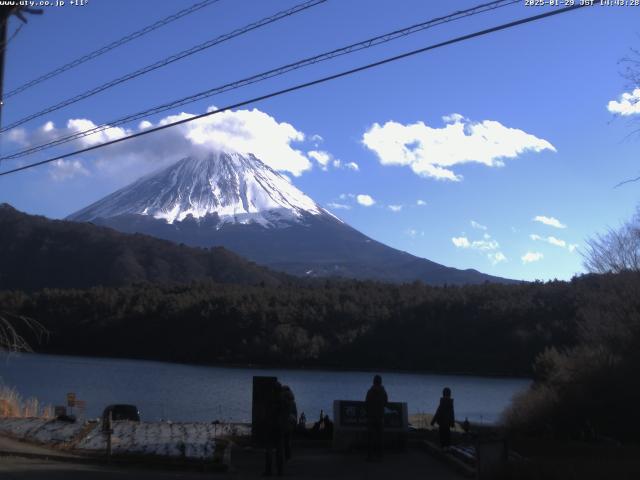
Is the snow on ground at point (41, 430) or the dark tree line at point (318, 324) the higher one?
the dark tree line at point (318, 324)

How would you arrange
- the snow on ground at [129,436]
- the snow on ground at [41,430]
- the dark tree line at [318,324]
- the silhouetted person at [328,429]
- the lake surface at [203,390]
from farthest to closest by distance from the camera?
the dark tree line at [318,324], the lake surface at [203,390], the silhouetted person at [328,429], the snow on ground at [41,430], the snow on ground at [129,436]

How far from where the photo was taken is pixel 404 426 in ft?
55.9

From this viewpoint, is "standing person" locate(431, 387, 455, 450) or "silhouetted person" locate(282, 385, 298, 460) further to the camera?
"standing person" locate(431, 387, 455, 450)

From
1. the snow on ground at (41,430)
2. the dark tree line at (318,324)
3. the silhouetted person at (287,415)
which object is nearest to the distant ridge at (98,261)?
the dark tree line at (318,324)

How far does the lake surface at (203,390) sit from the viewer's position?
126 feet

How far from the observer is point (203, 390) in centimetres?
4819

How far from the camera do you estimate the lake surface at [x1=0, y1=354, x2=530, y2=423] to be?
38.3 m

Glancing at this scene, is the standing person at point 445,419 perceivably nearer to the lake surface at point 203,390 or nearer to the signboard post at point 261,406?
the signboard post at point 261,406

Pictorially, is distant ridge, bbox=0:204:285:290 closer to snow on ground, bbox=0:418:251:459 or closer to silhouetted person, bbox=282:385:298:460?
snow on ground, bbox=0:418:251:459

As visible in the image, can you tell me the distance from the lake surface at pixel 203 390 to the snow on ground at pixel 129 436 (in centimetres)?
1419

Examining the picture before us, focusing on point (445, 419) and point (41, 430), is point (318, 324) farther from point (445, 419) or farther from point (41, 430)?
point (445, 419)

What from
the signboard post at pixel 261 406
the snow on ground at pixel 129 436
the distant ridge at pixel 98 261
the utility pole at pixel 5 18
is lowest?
the snow on ground at pixel 129 436

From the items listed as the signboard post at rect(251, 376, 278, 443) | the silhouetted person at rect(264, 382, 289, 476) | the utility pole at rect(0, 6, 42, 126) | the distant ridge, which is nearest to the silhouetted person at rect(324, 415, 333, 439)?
the signboard post at rect(251, 376, 278, 443)

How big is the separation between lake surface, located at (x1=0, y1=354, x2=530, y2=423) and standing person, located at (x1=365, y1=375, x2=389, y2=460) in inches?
655
